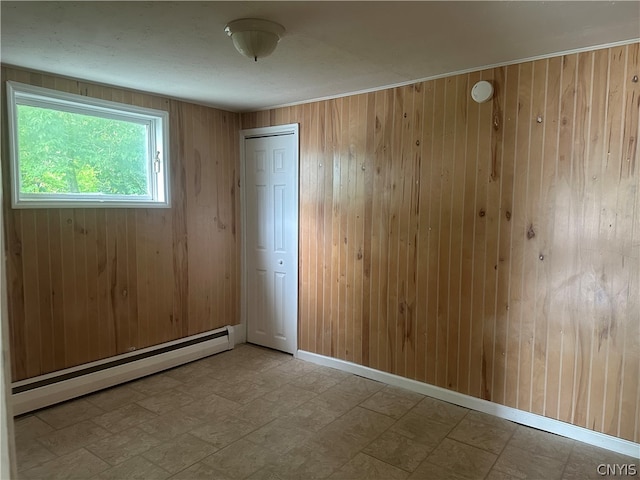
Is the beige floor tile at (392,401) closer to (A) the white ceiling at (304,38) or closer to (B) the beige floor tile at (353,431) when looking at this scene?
(B) the beige floor tile at (353,431)

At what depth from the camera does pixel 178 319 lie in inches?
155

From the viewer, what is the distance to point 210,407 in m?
3.09

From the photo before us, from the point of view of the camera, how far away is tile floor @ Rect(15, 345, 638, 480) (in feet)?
7.78

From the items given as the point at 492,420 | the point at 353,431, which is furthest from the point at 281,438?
the point at 492,420

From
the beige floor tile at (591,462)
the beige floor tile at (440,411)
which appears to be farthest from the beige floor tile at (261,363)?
the beige floor tile at (591,462)

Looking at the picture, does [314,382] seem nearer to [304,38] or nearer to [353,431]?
[353,431]

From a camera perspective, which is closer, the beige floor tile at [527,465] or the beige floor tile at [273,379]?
the beige floor tile at [527,465]

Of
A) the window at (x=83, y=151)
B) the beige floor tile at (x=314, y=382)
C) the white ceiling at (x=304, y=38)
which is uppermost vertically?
the white ceiling at (x=304, y=38)

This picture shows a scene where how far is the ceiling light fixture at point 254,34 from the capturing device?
2.08m

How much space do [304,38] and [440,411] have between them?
8.53 ft

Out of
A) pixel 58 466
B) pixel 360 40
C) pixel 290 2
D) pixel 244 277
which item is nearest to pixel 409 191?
pixel 360 40

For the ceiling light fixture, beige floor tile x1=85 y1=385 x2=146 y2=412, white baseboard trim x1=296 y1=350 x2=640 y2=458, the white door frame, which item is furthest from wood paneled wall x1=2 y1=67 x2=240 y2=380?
the ceiling light fixture

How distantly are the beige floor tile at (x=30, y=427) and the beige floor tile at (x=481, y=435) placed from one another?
263 cm

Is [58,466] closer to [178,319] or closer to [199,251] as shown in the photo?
[178,319]
